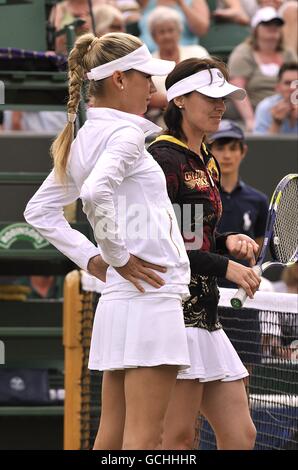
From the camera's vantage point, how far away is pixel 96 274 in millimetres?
4113

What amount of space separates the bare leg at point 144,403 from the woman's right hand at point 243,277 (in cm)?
48

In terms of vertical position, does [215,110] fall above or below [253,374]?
above

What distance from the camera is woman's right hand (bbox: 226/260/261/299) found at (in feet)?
13.5

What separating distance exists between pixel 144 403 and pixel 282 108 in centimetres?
574

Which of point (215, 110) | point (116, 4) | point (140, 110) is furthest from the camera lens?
point (116, 4)

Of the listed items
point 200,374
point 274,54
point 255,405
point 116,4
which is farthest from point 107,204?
point 116,4

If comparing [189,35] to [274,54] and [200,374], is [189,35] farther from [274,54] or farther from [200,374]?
[200,374]

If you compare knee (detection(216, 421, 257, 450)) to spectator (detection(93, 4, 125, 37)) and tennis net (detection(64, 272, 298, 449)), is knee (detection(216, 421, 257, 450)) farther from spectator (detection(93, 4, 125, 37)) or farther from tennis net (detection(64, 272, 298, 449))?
spectator (detection(93, 4, 125, 37))

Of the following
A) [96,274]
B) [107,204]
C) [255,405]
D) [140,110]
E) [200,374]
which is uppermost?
[140,110]

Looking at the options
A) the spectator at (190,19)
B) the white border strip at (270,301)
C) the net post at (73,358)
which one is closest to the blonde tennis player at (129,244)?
the white border strip at (270,301)

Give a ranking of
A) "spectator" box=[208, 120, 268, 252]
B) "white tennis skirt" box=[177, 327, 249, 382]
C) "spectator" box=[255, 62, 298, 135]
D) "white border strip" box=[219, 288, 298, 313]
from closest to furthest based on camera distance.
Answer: "white tennis skirt" box=[177, 327, 249, 382]
"white border strip" box=[219, 288, 298, 313]
"spectator" box=[208, 120, 268, 252]
"spectator" box=[255, 62, 298, 135]

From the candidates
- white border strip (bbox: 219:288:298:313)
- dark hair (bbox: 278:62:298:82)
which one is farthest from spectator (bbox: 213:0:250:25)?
white border strip (bbox: 219:288:298:313)

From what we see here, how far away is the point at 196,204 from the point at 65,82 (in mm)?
2972

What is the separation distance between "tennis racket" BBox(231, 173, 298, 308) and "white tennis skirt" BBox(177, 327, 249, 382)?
0.34 m
